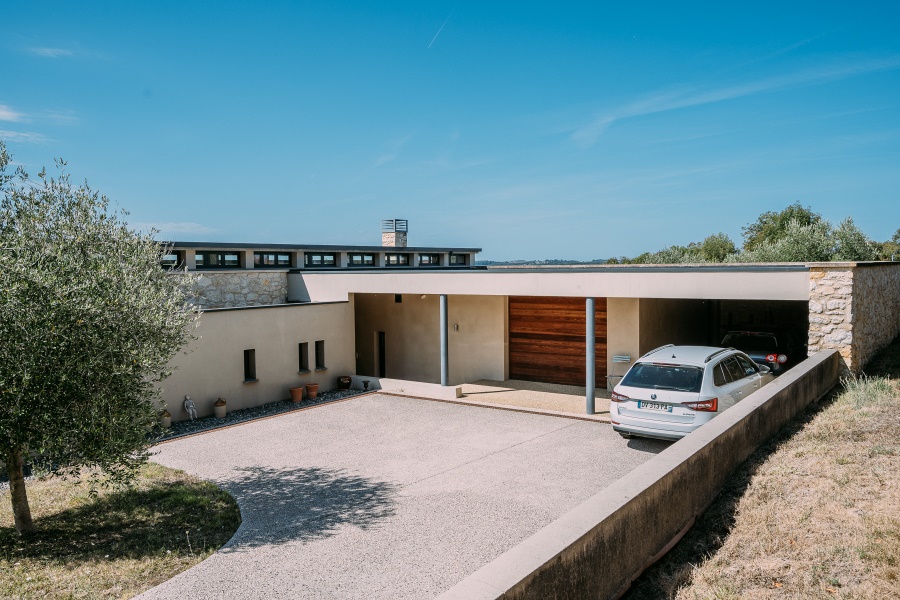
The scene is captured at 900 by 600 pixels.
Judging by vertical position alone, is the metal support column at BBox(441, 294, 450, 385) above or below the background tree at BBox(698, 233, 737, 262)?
below

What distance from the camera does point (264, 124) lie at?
33219mm

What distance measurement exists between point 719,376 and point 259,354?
37.6 ft

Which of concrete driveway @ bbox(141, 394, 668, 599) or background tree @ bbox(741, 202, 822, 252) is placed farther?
background tree @ bbox(741, 202, 822, 252)

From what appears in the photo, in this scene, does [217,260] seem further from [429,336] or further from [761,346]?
[761,346]

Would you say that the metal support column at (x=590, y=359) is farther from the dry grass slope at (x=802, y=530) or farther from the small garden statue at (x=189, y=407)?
the small garden statue at (x=189, y=407)

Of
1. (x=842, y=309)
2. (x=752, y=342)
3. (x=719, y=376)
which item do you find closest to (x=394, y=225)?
(x=752, y=342)

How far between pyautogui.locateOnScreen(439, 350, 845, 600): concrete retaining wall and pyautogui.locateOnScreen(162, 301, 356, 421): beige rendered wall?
35.3 feet

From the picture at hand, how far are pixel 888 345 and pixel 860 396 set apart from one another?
784cm

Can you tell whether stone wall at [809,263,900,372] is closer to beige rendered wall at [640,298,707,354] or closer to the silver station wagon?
the silver station wagon

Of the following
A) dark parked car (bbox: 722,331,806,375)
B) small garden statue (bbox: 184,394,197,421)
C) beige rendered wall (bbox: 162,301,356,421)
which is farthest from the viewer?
dark parked car (bbox: 722,331,806,375)

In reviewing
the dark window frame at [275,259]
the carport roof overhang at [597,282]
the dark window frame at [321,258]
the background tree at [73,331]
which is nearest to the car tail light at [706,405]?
the carport roof overhang at [597,282]

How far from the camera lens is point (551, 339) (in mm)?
17297

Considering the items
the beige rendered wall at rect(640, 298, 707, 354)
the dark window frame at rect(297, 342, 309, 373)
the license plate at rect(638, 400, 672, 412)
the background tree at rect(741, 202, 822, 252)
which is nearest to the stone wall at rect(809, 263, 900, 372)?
the license plate at rect(638, 400, 672, 412)

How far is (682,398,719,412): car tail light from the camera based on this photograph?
353 inches
